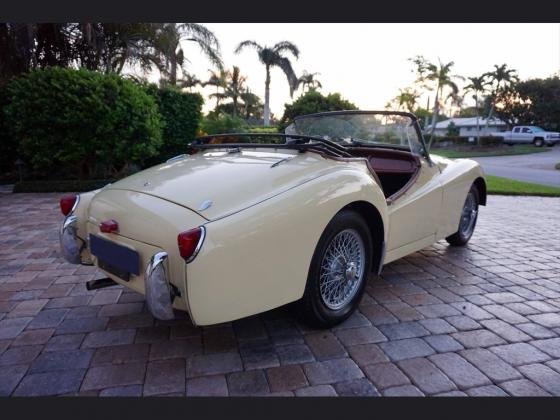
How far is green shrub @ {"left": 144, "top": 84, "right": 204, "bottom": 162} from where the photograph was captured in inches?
413

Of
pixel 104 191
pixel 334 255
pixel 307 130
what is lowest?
pixel 334 255

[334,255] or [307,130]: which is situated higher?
[307,130]

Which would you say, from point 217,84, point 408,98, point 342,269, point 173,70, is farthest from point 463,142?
point 342,269

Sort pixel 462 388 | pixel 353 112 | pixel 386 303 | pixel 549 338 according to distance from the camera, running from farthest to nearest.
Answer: pixel 353 112, pixel 386 303, pixel 549 338, pixel 462 388

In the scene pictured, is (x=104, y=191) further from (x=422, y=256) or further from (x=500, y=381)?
(x=422, y=256)

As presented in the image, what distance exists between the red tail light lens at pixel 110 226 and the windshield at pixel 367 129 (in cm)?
223

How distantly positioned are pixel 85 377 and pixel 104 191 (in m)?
1.20

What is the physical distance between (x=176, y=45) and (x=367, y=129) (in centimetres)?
1207

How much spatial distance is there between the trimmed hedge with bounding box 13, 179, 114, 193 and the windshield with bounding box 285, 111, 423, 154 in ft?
20.9

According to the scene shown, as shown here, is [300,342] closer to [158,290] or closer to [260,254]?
[260,254]

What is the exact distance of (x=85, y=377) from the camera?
2.09m

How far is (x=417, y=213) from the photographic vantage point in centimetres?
328

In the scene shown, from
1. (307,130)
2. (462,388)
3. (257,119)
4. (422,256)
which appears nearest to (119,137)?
(307,130)

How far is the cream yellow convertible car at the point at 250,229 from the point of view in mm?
1948
